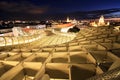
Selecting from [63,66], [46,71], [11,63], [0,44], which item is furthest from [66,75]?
[0,44]

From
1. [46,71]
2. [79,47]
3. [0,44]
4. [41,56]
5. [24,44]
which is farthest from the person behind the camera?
[24,44]

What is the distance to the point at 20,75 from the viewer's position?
11.0 feet

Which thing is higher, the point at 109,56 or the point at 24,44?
the point at 109,56

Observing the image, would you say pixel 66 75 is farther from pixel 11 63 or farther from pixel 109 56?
pixel 11 63

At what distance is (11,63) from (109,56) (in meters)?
2.58

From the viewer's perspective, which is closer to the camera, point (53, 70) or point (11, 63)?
point (53, 70)

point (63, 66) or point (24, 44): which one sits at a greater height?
point (63, 66)

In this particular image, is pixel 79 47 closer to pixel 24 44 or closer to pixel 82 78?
pixel 82 78

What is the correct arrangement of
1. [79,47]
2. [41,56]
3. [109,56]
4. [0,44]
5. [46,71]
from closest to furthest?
[46,71]
[109,56]
[41,56]
[79,47]
[0,44]

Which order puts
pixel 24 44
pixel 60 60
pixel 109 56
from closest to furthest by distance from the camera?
pixel 109 56 → pixel 60 60 → pixel 24 44

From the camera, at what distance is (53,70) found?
131 inches

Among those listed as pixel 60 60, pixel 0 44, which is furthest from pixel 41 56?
pixel 0 44

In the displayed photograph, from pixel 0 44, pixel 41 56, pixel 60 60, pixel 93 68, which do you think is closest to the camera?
pixel 93 68

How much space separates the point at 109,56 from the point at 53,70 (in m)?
1.46
